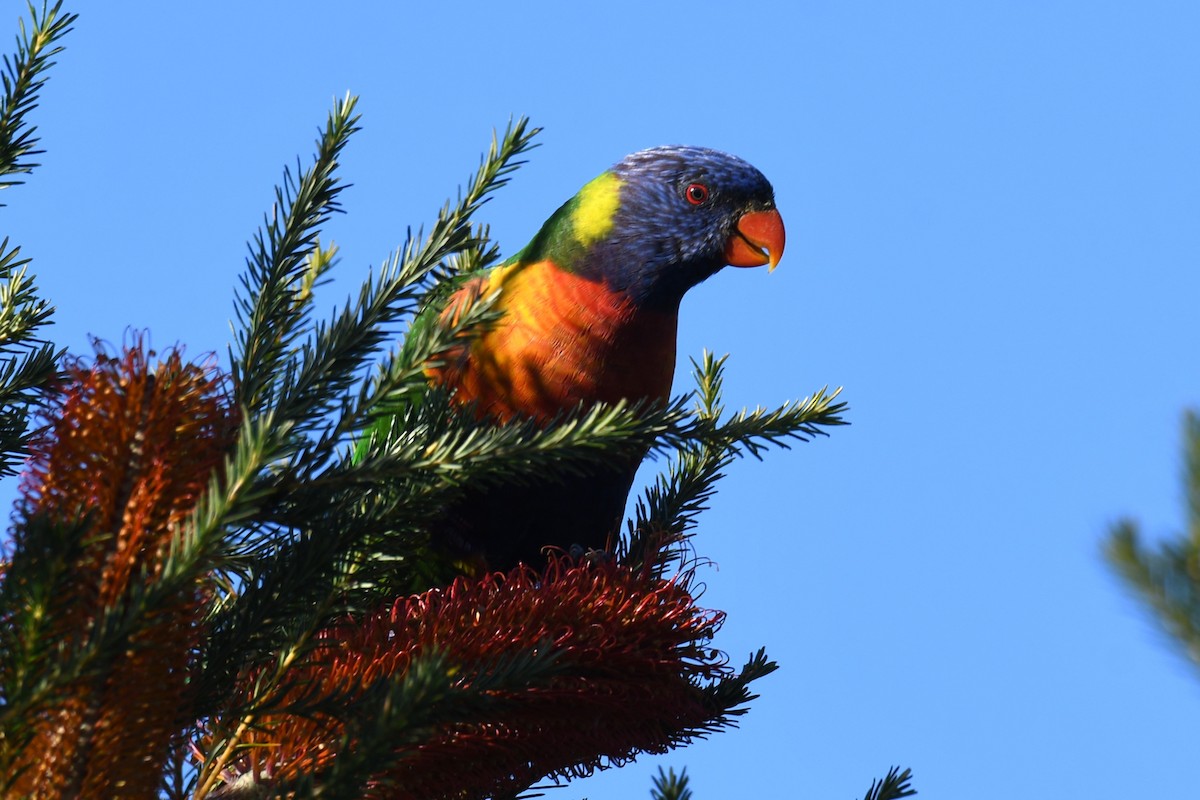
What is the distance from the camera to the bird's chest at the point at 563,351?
3.38m

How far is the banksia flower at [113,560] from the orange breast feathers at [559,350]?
5.34 feet

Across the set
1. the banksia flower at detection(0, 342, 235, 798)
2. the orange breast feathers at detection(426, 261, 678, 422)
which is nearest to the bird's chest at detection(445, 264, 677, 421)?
the orange breast feathers at detection(426, 261, 678, 422)

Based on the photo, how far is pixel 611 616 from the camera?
2.25 metres

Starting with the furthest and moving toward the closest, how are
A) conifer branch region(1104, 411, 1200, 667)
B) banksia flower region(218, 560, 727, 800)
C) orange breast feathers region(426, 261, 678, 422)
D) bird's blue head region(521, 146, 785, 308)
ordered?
1. bird's blue head region(521, 146, 785, 308)
2. orange breast feathers region(426, 261, 678, 422)
3. banksia flower region(218, 560, 727, 800)
4. conifer branch region(1104, 411, 1200, 667)

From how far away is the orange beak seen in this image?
4.11 meters

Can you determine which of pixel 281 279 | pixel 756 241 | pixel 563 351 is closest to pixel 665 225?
pixel 756 241

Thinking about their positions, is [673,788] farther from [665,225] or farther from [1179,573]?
[665,225]

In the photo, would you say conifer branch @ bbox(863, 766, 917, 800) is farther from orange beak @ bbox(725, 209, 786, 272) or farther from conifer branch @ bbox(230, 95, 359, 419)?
orange beak @ bbox(725, 209, 786, 272)

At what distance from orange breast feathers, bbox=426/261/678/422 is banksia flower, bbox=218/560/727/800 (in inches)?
37.8

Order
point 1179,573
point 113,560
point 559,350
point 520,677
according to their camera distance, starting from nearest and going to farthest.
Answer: point 1179,573 → point 113,560 → point 520,677 → point 559,350

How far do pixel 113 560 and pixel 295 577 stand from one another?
0.92 feet

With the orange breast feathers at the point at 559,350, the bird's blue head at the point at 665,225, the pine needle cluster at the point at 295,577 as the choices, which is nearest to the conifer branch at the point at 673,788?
the pine needle cluster at the point at 295,577

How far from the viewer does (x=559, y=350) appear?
349cm

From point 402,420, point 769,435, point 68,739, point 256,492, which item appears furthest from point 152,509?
point 769,435
